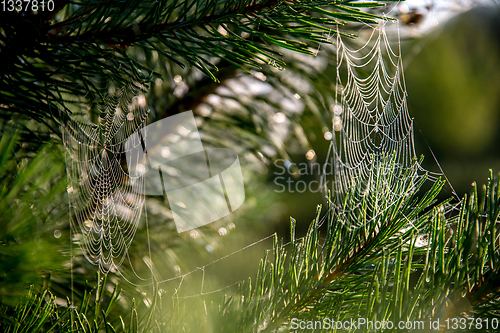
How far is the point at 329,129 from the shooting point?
0.58 metres

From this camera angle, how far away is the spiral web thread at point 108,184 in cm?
48

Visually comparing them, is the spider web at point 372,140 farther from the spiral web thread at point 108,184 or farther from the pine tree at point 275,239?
the spiral web thread at point 108,184

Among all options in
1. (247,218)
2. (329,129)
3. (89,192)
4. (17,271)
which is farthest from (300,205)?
(17,271)

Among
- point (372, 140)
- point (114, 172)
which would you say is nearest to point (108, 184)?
point (114, 172)

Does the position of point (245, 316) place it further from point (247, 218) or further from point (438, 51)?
point (438, 51)

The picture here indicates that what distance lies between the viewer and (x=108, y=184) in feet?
1.82

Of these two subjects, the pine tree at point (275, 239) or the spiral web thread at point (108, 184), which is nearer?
the pine tree at point (275, 239)

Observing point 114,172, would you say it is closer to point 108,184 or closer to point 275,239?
point 108,184

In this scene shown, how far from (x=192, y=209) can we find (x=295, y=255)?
1.09 feet

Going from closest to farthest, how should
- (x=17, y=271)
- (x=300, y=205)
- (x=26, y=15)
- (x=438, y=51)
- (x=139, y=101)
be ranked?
1. (x=17, y=271)
2. (x=26, y=15)
3. (x=139, y=101)
4. (x=300, y=205)
5. (x=438, y=51)

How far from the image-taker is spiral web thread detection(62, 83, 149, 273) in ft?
1.58

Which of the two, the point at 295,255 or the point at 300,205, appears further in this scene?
the point at 300,205

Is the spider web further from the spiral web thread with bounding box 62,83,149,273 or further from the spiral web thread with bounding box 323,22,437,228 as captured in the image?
the spiral web thread with bounding box 62,83,149,273

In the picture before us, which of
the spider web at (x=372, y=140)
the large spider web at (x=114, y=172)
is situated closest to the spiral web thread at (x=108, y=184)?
the large spider web at (x=114, y=172)
